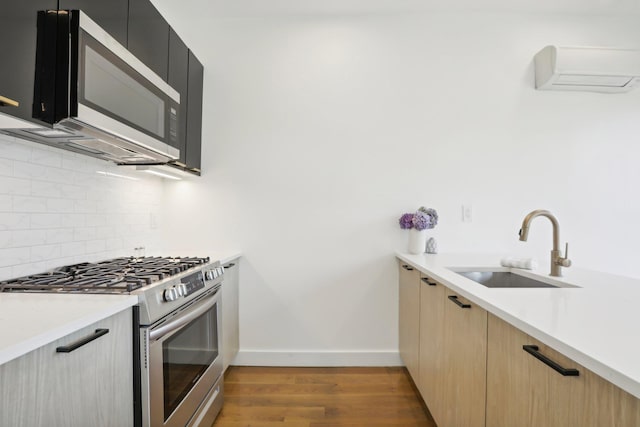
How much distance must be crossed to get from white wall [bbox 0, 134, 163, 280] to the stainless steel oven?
2.23 ft

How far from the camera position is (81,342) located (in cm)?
92

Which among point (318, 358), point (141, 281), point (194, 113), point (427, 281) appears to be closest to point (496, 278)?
point (427, 281)

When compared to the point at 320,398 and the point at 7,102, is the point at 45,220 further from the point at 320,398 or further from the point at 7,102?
the point at 320,398

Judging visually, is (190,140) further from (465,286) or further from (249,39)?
(465,286)

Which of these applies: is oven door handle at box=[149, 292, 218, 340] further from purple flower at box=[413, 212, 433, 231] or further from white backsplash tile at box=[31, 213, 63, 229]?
purple flower at box=[413, 212, 433, 231]

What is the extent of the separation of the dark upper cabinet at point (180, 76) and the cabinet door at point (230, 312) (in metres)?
0.82

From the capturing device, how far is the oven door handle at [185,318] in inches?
50.7

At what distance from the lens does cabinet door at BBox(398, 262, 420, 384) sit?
2072 mm

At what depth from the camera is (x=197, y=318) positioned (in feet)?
5.51

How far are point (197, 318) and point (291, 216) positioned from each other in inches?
44.4

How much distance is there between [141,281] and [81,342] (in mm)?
385

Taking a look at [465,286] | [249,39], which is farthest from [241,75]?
[465,286]

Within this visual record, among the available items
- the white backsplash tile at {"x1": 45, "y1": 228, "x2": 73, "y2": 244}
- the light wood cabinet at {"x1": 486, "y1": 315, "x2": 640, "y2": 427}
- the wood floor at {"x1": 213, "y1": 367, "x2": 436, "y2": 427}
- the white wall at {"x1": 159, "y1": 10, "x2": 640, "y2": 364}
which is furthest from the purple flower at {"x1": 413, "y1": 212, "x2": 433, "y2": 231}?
the white backsplash tile at {"x1": 45, "y1": 228, "x2": 73, "y2": 244}

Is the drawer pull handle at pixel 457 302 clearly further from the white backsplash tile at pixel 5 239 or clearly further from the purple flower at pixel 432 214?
the white backsplash tile at pixel 5 239
